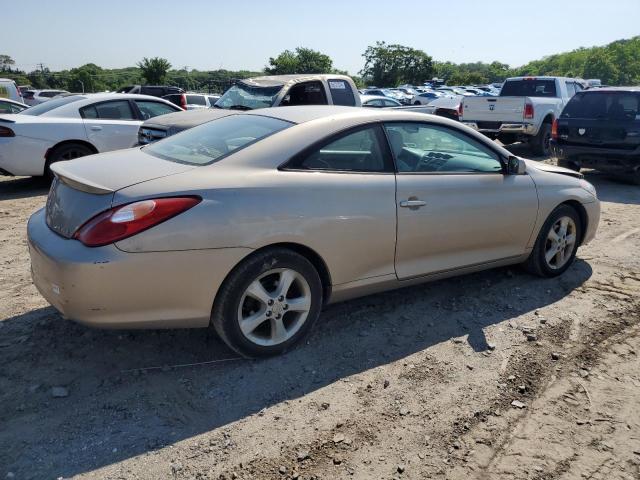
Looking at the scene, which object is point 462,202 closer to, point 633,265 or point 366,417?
point 366,417

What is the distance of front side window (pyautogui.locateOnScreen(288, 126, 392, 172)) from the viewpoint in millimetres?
3465

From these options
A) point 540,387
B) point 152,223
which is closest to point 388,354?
point 540,387

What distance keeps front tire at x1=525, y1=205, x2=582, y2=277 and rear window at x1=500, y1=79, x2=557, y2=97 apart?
10020 mm

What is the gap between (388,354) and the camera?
140 inches

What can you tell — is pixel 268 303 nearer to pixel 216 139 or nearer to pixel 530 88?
pixel 216 139

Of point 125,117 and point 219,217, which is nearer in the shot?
point 219,217

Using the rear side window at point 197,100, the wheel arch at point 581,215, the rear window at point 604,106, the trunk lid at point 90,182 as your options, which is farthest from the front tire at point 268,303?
the rear side window at point 197,100

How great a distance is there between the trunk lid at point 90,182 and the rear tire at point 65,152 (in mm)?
5238

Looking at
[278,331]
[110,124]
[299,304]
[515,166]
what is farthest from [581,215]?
[110,124]

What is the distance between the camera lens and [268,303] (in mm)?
3271

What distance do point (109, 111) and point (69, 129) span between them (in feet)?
2.76

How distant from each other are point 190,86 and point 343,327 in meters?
82.7

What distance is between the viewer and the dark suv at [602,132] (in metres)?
9.11

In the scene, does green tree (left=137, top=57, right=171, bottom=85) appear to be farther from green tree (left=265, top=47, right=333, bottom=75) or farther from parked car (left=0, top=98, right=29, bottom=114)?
parked car (left=0, top=98, right=29, bottom=114)
